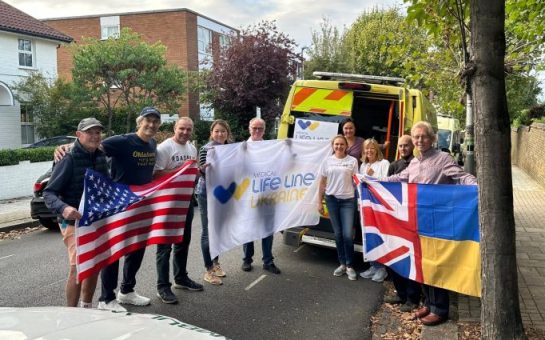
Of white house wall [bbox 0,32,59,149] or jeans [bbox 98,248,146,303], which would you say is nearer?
jeans [bbox 98,248,146,303]

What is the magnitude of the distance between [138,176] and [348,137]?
9.86 ft

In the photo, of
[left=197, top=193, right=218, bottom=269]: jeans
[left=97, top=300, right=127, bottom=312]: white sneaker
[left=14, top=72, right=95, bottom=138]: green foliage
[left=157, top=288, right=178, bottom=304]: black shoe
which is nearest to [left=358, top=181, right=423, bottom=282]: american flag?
[left=197, top=193, right=218, bottom=269]: jeans

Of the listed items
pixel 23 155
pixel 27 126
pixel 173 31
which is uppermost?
pixel 173 31

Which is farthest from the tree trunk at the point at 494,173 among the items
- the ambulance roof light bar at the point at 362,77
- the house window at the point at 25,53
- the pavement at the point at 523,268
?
the house window at the point at 25,53

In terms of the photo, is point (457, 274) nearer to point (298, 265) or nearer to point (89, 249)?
point (298, 265)

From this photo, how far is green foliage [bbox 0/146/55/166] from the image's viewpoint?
525 inches

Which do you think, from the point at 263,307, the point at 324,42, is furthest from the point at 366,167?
the point at 324,42

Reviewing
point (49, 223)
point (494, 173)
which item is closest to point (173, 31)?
point (49, 223)

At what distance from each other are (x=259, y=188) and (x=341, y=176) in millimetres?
1044

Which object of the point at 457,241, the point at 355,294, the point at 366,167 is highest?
the point at 366,167

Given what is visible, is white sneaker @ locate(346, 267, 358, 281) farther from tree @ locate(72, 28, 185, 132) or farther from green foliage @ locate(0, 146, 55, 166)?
tree @ locate(72, 28, 185, 132)

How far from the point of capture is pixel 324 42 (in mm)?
31922

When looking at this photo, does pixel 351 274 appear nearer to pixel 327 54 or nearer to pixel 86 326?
pixel 86 326

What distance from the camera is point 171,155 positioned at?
534 cm
